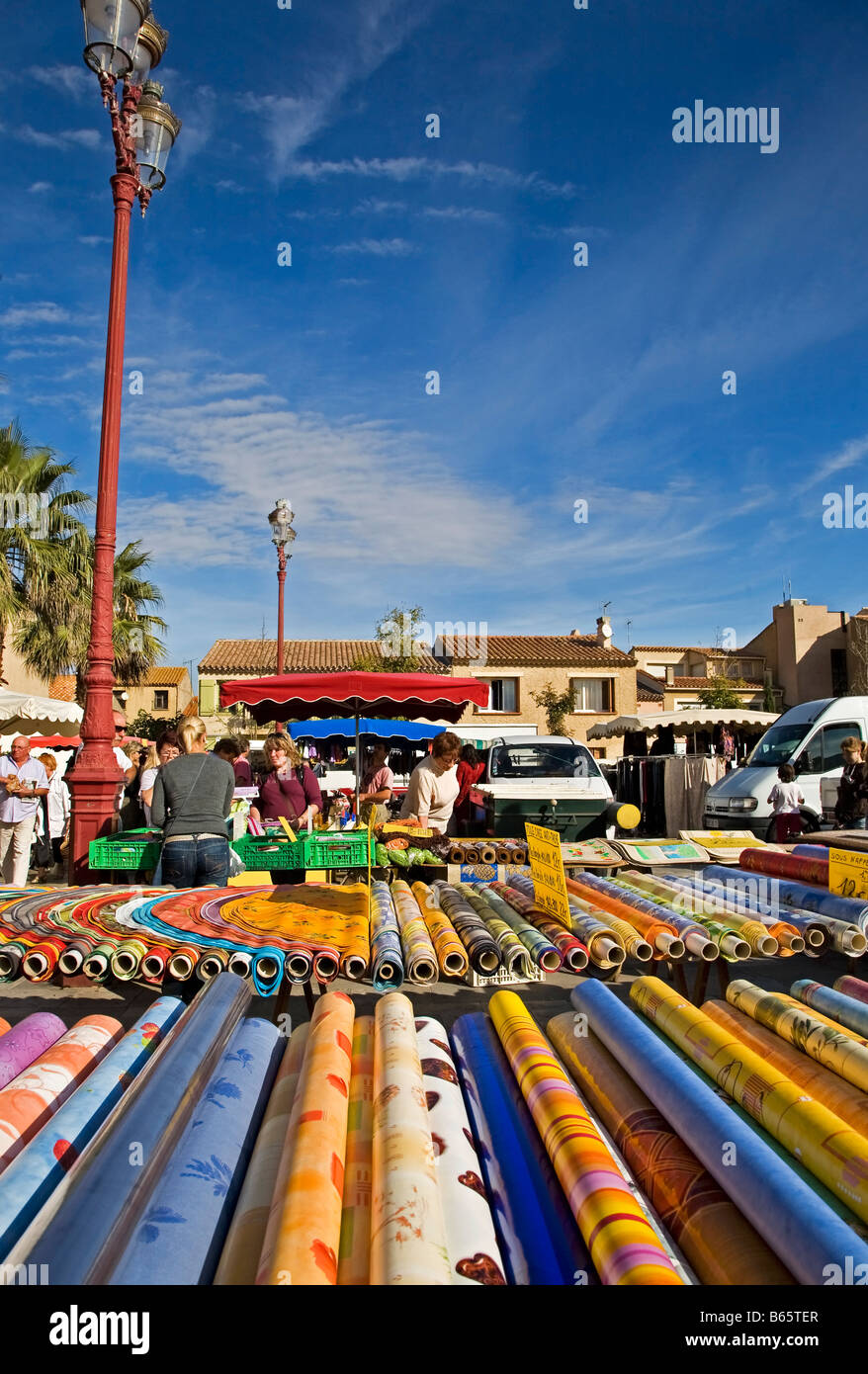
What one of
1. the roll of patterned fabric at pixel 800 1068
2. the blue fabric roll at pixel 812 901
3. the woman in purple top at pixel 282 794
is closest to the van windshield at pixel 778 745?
the woman in purple top at pixel 282 794

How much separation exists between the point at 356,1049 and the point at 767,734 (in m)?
13.2

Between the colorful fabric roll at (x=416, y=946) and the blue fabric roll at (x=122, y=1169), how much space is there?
89cm

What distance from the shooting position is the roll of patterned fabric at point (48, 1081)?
206 centimetres

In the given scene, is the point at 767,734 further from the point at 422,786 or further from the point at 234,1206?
the point at 234,1206

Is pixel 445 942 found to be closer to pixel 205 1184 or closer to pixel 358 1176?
pixel 358 1176

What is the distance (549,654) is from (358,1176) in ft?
113

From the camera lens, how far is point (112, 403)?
727 cm

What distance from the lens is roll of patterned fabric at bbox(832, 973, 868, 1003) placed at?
2912 mm

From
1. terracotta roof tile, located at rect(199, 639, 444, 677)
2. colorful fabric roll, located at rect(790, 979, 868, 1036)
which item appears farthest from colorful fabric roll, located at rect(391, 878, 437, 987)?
terracotta roof tile, located at rect(199, 639, 444, 677)

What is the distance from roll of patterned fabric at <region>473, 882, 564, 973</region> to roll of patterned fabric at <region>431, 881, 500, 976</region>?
14 centimetres

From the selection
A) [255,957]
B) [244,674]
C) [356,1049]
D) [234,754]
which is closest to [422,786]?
[234,754]

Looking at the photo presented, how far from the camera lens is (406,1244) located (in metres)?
1.53

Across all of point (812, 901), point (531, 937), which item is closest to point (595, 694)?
point (812, 901)
